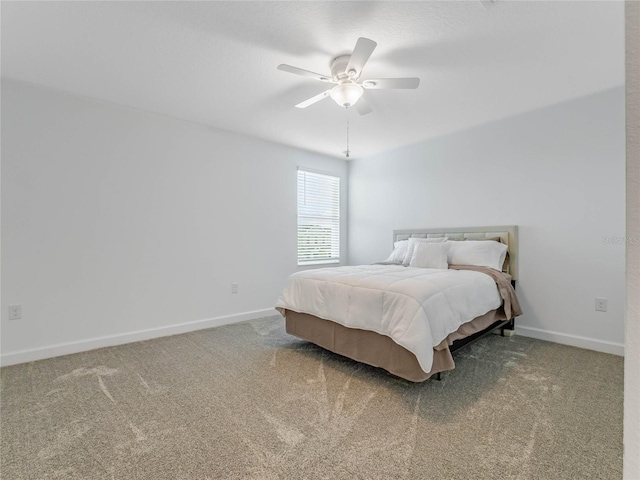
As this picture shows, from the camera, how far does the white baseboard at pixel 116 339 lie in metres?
2.66

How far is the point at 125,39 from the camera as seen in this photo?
2.14 m

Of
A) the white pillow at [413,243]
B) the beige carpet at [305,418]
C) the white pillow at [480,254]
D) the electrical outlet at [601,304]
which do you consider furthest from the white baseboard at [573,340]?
the white pillow at [413,243]

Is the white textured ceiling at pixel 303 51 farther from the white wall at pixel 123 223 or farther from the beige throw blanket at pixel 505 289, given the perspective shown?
the beige throw blanket at pixel 505 289

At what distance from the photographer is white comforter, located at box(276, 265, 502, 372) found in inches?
80.1

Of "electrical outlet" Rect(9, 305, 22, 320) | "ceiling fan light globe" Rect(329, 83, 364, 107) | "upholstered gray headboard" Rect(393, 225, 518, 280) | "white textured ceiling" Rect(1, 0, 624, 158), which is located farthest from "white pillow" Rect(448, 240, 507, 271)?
"electrical outlet" Rect(9, 305, 22, 320)

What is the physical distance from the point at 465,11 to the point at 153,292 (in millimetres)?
3647

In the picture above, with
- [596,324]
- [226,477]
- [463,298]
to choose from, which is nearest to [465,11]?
[463,298]

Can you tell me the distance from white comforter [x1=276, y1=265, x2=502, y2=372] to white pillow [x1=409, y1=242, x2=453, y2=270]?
20.3 inches

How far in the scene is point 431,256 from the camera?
3393 mm

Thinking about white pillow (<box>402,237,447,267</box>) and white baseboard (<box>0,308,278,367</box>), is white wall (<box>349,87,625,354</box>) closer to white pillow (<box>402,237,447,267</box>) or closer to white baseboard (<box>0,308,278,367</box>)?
white pillow (<box>402,237,447,267</box>)

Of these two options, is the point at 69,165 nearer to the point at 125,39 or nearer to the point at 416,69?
the point at 125,39

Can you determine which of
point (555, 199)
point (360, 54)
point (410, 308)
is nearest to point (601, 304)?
point (555, 199)

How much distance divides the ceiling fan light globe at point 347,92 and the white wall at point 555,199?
2.16 metres

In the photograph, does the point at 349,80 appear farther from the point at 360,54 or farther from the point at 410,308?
the point at 410,308
